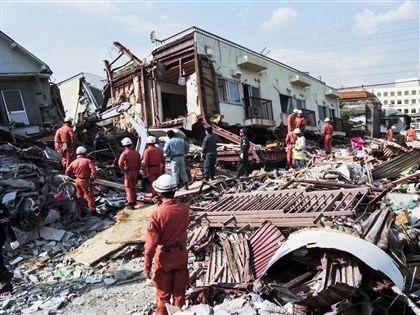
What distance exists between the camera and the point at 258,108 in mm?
15828

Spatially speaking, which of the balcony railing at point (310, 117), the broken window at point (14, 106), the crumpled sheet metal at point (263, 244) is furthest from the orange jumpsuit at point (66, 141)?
the balcony railing at point (310, 117)

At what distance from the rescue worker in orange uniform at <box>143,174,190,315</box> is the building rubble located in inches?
16.4

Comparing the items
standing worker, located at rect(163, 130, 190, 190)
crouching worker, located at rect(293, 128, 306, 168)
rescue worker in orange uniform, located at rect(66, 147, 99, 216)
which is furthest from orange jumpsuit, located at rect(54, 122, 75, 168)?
crouching worker, located at rect(293, 128, 306, 168)

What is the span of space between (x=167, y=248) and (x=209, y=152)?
19.4 feet

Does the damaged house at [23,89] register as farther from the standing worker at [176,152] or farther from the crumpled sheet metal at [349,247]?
the crumpled sheet metal at [349,247]

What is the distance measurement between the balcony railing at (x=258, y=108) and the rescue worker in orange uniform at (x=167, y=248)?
12099 millimetres

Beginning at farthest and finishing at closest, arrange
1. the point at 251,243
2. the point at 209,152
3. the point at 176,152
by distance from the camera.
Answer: the point at 209,152 → the point at 176,152 → the point at 251,243

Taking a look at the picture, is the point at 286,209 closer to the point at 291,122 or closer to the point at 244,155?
the point at 244,155

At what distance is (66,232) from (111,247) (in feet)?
5.21

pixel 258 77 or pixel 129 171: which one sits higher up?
pixel 258 77

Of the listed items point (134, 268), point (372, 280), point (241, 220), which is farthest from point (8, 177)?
point (372, 280)

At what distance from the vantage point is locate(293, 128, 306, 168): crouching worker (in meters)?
10.7

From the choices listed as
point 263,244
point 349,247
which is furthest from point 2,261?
point 349,247

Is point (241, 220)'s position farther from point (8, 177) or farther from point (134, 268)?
point (8, 177)
